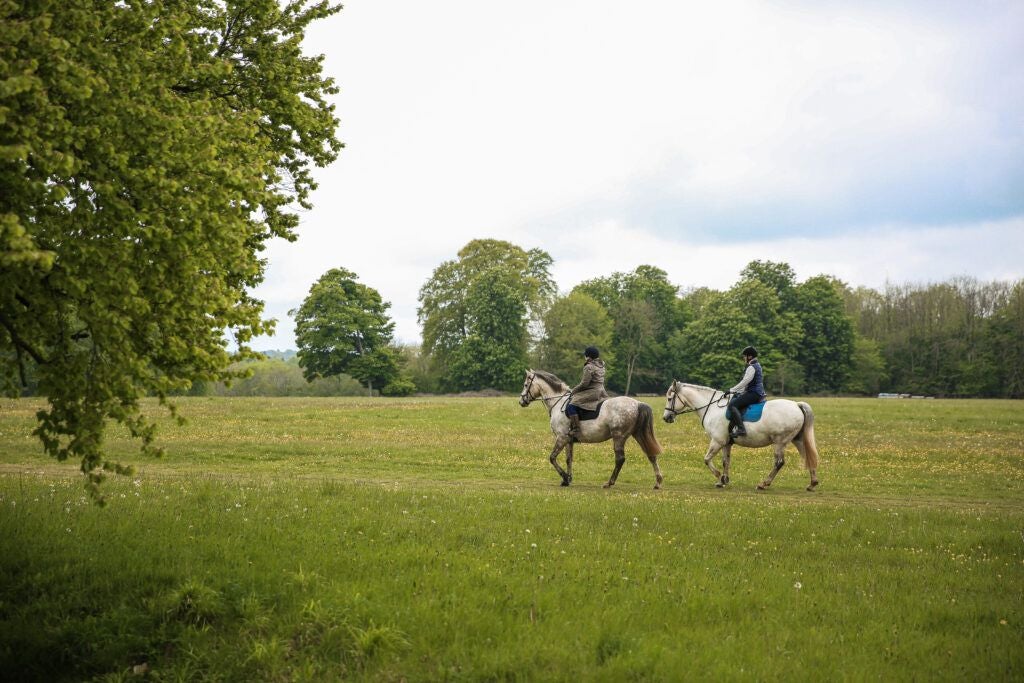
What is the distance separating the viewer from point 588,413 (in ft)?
66.8

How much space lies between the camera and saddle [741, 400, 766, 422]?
2145 centimetres

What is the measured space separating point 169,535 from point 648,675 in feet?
25.8

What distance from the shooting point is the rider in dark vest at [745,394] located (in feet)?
69.0

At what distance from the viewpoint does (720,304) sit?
299 ft

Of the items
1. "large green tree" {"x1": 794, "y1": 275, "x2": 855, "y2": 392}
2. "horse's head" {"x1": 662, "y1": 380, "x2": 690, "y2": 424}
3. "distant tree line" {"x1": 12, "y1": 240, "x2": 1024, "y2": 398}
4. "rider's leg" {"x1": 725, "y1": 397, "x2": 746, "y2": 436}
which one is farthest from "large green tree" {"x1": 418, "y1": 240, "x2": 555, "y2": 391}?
"rider's leg" {"x1": 725, "y1": 397, "x2": 746, "y2": 436}

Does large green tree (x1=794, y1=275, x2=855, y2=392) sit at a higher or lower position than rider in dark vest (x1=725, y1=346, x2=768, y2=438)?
higher

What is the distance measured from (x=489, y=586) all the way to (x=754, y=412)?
46.4 feet

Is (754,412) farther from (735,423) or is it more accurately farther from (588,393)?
(588,393)

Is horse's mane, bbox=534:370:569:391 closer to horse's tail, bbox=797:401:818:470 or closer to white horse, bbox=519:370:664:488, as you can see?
white horse, bbox=519:370:664:488

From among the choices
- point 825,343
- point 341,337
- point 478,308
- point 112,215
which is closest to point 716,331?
point 825,343

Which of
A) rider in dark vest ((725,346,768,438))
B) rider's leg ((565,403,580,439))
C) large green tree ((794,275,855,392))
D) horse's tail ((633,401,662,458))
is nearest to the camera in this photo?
horse's tail ((633,401,662,458))

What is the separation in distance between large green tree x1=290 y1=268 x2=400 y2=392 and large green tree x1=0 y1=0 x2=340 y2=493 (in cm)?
7026

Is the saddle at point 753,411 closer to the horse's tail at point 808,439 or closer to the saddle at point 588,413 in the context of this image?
the horse's tail at point 808,439

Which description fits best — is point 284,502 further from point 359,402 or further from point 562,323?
point 562,323
